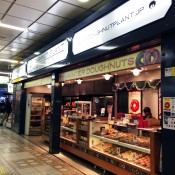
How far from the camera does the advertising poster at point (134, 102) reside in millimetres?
7637

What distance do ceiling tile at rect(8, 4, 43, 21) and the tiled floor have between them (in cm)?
394

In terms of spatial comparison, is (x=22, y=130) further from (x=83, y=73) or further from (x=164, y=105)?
(x=164, y=105)

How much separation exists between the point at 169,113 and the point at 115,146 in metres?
2.41

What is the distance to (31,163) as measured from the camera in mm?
5762

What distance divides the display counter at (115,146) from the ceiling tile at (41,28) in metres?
2.93

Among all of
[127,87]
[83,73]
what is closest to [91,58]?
[83,73]

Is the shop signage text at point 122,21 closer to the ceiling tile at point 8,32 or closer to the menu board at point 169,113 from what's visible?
the menu board at point 169,113

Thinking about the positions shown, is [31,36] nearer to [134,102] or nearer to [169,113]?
[134,102]

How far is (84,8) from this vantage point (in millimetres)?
5312

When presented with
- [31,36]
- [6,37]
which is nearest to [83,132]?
[31,36]

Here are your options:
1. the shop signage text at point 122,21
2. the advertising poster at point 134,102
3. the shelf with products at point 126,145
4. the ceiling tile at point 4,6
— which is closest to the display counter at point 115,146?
the shelf with products at point 126,145

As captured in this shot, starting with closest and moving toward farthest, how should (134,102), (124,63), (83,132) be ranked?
(124,63) → (83,132) → (134,102)

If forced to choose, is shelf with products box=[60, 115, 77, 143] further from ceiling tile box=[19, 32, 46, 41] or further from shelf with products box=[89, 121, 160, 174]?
ceiling tile box=[19, 32, 46, 41]

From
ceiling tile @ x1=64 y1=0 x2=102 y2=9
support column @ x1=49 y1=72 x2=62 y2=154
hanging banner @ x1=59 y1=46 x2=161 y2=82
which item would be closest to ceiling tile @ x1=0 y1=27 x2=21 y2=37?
support column @ x1=49 y1=72 x2=62 y2=154
